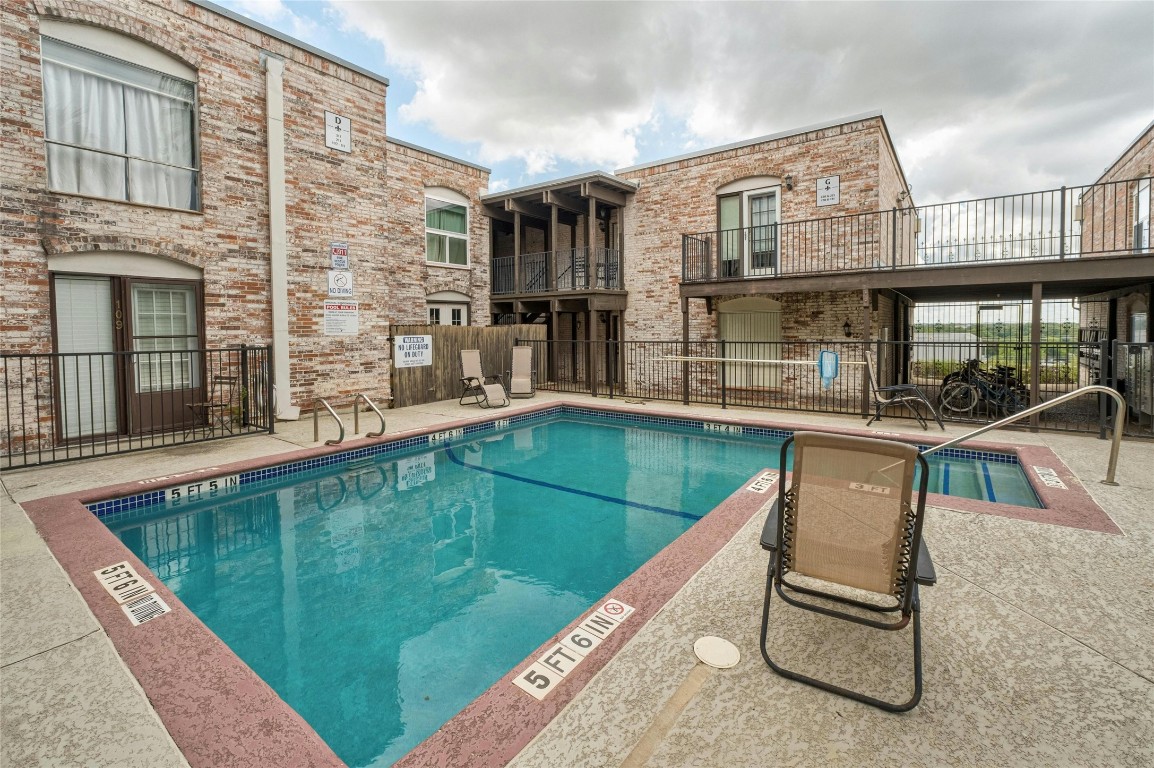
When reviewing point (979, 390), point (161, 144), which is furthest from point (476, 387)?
point (979, 390)

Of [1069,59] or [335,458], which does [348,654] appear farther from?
[1069,59]

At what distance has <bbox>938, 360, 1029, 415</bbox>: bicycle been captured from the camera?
29.0 feet

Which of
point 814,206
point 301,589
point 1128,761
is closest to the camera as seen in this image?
point 1128,761

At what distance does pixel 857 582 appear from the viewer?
2152mm

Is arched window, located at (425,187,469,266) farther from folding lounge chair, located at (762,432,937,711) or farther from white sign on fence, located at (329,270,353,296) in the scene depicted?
folding lounge chair, located at (762,432,937,711)

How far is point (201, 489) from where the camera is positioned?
5.49 metres

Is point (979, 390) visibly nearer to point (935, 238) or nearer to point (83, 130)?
point (935, 238)

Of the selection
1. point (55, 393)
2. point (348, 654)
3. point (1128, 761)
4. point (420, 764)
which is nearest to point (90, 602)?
point (348, 654)

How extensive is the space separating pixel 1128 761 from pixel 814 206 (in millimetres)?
10815

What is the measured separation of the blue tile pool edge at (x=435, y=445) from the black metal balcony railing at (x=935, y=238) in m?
3.28

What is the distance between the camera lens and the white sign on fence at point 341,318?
9.20m

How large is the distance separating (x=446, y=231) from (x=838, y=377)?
10063 mm

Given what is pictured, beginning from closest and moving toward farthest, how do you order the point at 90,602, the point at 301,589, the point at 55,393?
1. the point at 90,602
2. the point at 301,589
3. the point at 55,393

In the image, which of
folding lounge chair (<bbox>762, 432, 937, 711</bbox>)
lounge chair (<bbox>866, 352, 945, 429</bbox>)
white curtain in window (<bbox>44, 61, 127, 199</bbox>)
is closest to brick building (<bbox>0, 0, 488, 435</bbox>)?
white curtain in window (<bbox>44, 61, 127, 199</bbox>)
